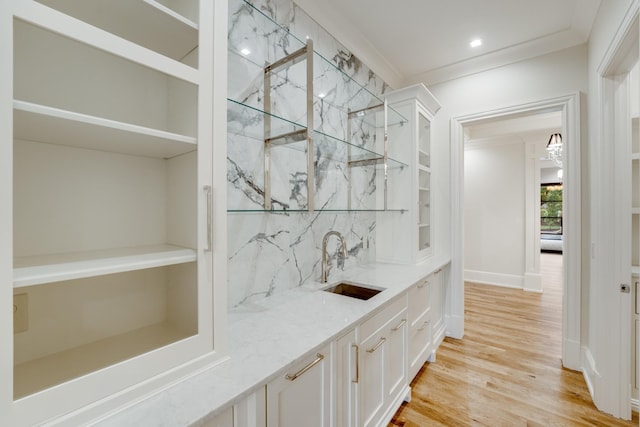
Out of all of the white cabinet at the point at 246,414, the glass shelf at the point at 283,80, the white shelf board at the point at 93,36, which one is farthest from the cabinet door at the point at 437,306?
the white shelf board at the point at 93,36

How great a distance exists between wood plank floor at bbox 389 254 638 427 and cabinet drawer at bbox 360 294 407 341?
73 centimetres

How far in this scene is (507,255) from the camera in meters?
4.96

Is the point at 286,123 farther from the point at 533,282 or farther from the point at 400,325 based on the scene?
the point at 533,282

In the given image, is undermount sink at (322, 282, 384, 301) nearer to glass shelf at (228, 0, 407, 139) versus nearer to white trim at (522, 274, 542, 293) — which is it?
glass shelf at (228, 0, 407, 139)

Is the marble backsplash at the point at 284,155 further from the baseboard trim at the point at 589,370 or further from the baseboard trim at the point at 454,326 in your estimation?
the baseboard trim at the point at 589,370

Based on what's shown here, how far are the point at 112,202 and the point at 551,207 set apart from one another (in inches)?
504

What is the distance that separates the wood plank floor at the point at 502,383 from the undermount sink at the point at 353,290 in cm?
80

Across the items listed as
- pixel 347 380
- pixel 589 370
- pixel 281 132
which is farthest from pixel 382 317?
pixel 589 370

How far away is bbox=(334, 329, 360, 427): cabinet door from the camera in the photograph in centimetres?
126

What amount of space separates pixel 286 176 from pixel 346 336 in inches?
39.1

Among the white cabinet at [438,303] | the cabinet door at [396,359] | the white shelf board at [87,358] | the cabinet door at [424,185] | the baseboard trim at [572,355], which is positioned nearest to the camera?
the white shelf board at [87,358]

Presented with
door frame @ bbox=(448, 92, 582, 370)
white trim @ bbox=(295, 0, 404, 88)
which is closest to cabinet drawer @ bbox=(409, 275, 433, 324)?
door frame @ bbox=(448, 92, 582, 370)

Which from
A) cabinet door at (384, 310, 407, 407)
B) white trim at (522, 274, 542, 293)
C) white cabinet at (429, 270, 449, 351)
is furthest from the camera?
white trim at (522, 274, 542, 293)

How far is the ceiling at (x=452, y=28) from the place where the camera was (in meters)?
2.12
